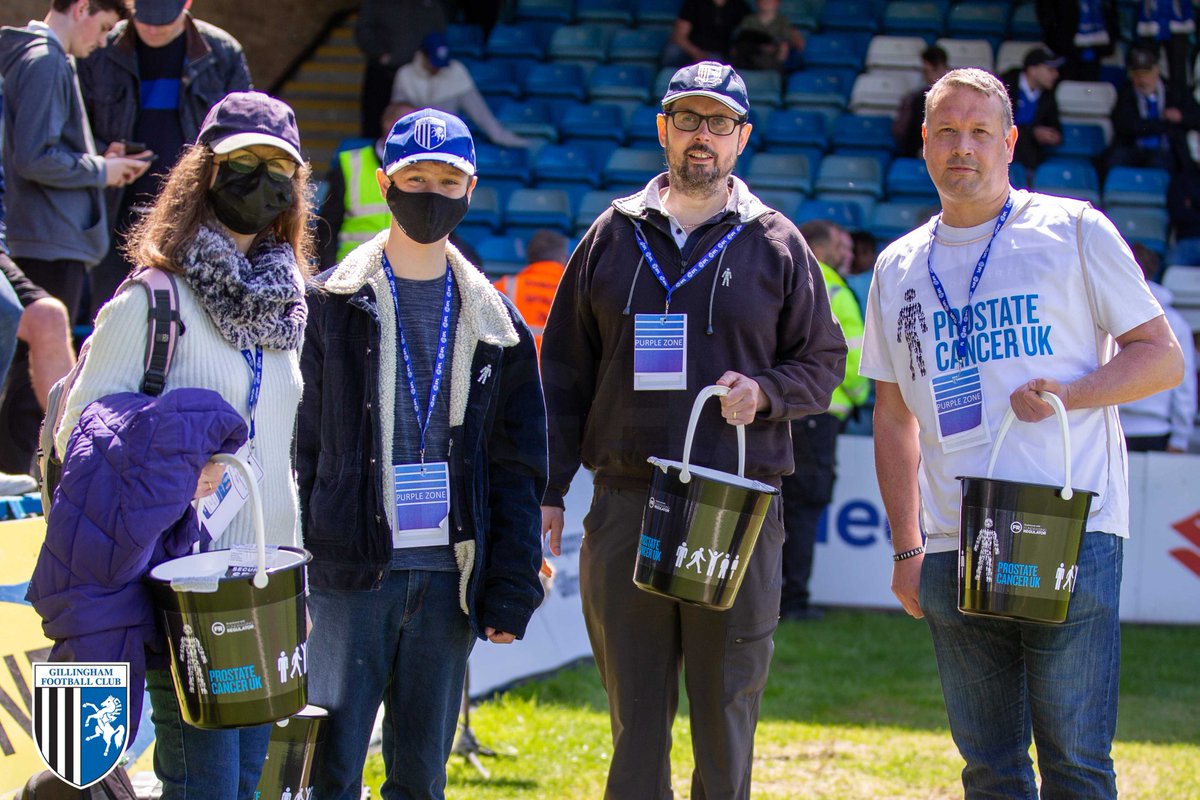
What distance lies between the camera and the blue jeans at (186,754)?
2811 millimetres

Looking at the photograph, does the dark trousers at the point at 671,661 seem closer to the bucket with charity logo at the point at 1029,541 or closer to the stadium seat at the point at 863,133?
the bucket with charity logo at the point at 1029,541

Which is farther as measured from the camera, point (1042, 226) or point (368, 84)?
point (368, 84)

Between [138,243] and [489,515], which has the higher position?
[138,243]

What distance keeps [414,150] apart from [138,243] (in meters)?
0.67

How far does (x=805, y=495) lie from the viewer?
8.00 m

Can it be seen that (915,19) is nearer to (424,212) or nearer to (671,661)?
(671,661)

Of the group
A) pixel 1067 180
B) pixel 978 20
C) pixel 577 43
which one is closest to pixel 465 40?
pixel 577 43

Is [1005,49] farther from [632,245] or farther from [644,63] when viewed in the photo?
[632,245]

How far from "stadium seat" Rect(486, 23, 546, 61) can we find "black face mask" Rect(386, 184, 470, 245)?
9.76 meters

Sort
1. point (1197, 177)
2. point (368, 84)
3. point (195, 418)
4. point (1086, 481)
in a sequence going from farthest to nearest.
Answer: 1. point (368, 84)
2. point (1197, 177)
3. point (1086, 481)
4. point (195, 418)

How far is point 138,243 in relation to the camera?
10.1 ft

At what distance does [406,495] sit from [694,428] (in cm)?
72

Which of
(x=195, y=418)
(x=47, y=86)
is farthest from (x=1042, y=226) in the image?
(x=47, y=86)

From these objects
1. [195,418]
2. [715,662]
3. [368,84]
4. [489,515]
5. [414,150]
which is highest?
[368,84]
